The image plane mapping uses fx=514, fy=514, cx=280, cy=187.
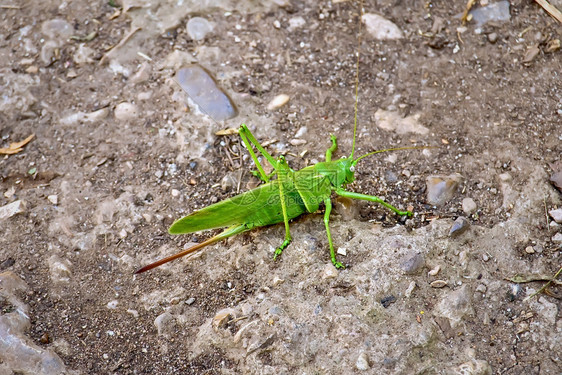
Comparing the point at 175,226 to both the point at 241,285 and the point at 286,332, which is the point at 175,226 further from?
the point at 286,332

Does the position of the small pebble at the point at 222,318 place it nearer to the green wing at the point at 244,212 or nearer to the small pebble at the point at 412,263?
the green wing at the point at 244,212

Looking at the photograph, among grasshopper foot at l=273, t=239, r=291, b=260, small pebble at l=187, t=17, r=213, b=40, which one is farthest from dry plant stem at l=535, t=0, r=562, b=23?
grasshopper foot at l=273, t=239, r=291, b=260

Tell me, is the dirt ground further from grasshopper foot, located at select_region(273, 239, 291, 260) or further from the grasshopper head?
the grasshopper head

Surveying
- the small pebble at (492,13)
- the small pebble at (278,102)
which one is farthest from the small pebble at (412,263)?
the small pebble at (492,13)

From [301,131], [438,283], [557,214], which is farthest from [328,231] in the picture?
[557,214]

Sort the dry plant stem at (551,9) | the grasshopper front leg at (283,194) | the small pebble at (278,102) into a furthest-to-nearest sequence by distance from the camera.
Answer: the dry plant stem at (551,9), the small pebble at (278,102), the grasshopper front leg at (283,194)

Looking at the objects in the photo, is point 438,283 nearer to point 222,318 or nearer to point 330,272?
point 330,272
